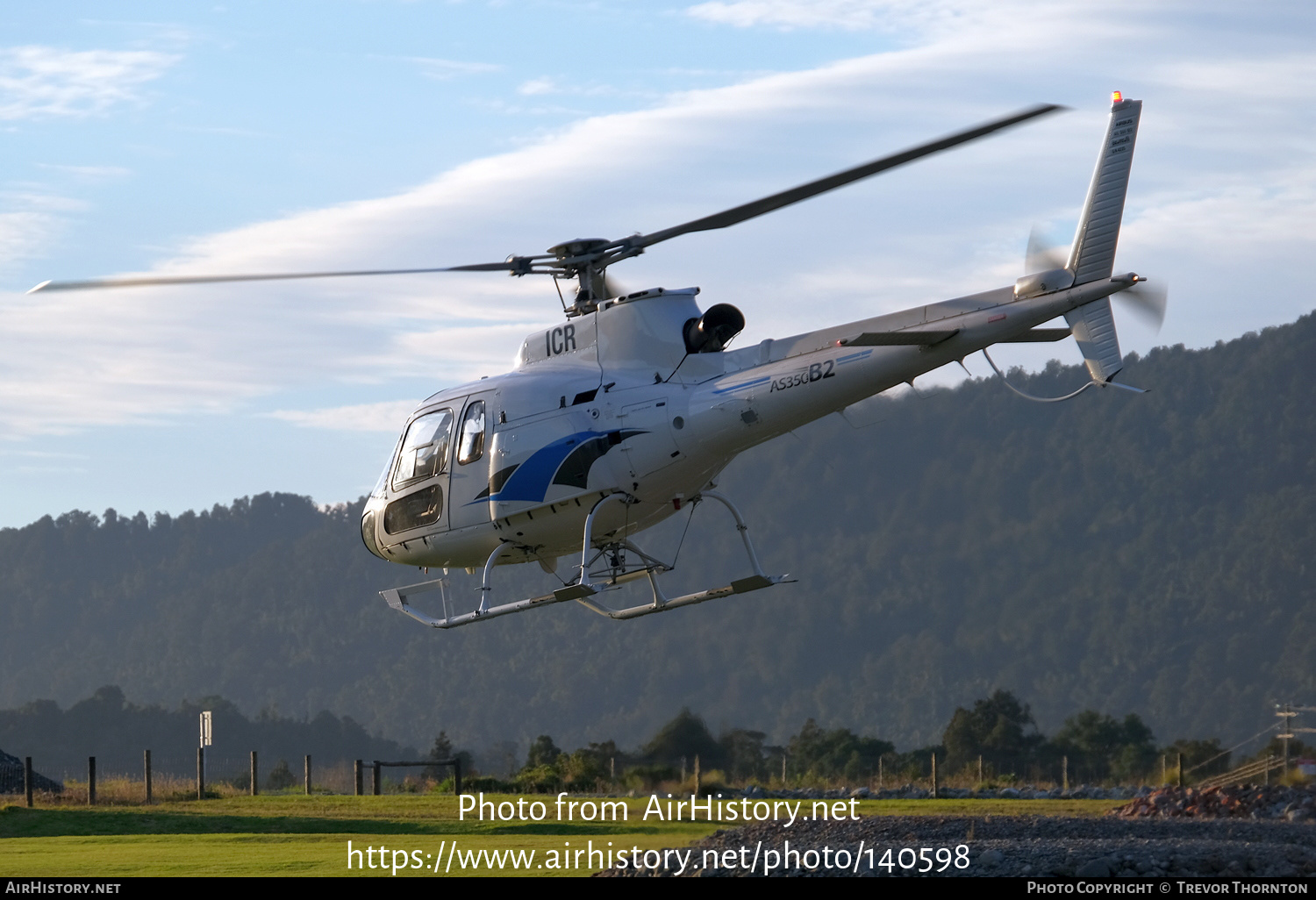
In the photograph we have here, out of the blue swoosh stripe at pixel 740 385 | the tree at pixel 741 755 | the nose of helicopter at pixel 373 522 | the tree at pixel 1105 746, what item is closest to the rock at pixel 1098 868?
the blue swoosh stripe at pixel 740 385

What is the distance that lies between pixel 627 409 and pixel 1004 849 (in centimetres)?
772

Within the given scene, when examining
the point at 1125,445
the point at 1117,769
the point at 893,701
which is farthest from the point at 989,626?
the point at 1117,769

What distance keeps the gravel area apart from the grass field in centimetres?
121

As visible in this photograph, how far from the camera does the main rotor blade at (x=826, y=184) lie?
50.8 feet

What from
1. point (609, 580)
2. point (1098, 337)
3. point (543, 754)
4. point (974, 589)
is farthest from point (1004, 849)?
point (974, 589)

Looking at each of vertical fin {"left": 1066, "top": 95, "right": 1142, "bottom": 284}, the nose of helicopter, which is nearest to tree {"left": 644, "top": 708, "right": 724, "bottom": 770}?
the nose of helicopter

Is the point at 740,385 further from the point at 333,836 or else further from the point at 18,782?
the point at 18,782

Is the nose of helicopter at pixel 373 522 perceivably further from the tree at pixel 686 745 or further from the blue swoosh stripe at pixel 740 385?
the tree at pixel 686 745

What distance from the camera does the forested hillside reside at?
8119 cm

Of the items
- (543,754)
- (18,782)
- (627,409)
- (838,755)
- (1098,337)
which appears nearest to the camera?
(1098,337)

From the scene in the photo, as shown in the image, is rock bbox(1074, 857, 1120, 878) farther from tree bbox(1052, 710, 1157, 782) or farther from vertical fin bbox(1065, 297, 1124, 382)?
tree bbox(1052, 710, 1157, 782)

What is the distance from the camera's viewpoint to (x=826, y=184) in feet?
56.2

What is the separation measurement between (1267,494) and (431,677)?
2354 inches

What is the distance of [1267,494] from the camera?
9112 cm
